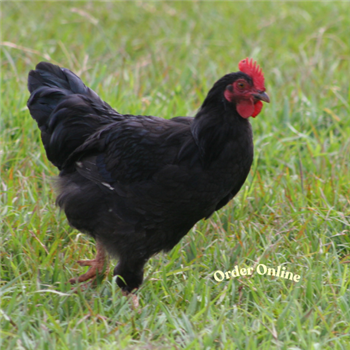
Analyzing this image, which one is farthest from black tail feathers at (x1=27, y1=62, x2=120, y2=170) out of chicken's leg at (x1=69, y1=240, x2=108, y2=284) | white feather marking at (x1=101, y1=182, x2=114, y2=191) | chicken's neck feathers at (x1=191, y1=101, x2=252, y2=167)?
chicken's neck feathers at (x1=191, y1=101, x2=252, y2=167)

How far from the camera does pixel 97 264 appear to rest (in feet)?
12.5

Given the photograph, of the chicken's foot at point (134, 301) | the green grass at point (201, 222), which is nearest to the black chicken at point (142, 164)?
the chicken's foot at point (134, 301)

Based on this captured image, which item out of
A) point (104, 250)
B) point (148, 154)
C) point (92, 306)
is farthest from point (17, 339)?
point (148, 154)

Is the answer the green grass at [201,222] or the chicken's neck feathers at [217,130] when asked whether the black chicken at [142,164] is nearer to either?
the chicken's neck feathers at [217,130]

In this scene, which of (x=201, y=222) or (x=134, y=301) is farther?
(x=201, y=222)

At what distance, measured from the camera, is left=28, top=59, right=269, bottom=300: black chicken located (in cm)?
327

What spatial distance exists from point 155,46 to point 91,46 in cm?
87

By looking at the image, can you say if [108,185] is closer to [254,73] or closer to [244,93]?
[244,93]

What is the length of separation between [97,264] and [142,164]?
82cm

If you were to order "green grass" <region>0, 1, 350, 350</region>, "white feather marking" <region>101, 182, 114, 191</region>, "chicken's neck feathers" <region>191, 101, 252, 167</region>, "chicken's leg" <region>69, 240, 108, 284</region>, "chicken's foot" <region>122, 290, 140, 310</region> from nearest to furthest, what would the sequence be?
"green grass" <region>0, 1, 350, 350</region> → "chicken's neck feathers" <region>191, 101, 252, 167</region> → "chicken's foot" <region>122, 290, 140, 310</region> → "white feather marking" <region>101, 182, 114, 191</region> → "chicken's leg" <region>69, 240, 108, 284</region>

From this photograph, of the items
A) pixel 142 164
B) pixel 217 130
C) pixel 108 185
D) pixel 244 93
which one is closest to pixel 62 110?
pixel 108 185

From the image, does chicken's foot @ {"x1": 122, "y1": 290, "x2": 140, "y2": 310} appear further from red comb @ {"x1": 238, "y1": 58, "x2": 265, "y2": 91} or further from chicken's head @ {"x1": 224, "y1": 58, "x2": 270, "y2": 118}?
red comb @ {"x1": 238, "y1": 58, "x2": 265, "y2": 91}

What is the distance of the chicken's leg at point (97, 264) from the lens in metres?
3.77

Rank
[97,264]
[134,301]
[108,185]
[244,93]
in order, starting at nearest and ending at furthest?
1. [244,93]
2. [134,301]
3. [108,185]
4. [97,264]
